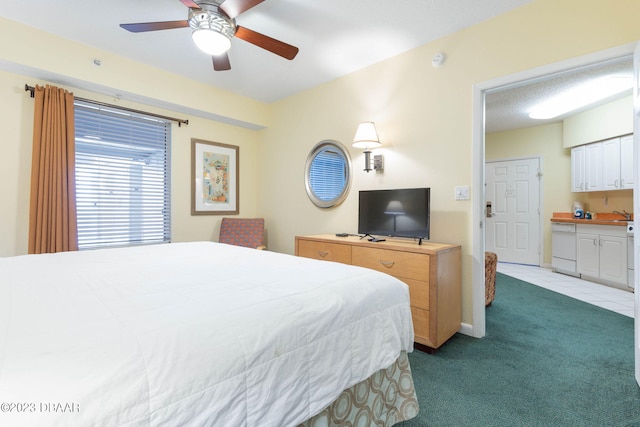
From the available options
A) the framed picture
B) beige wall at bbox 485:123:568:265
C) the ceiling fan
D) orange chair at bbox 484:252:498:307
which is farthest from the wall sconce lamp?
beige wall at bbox 485:123:568:265

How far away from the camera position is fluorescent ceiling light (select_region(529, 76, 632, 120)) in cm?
352

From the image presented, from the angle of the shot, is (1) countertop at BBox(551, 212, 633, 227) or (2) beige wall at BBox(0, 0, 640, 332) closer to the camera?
(2) beige wall at BBox(0, 0, 640, 332)

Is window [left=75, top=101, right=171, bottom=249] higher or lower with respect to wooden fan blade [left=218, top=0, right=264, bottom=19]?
lower

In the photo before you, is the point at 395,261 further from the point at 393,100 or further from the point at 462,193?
the point at 393,100

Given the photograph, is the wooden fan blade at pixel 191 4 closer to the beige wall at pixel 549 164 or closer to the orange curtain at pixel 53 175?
the orange curtain at pixel 53 175

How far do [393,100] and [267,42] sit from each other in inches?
55.0

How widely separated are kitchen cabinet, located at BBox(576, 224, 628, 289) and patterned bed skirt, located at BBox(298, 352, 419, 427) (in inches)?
165

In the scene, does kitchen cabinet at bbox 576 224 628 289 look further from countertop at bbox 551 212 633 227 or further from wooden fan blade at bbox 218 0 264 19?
wooden fan blade at bbox 218 0 264 19

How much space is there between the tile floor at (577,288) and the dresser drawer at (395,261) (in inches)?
96.3

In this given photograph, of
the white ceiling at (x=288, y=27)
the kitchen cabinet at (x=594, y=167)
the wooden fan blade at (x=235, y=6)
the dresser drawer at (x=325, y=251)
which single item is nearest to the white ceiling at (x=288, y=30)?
the white ceiling at (x=288, y=27)

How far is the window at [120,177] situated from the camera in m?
2.96

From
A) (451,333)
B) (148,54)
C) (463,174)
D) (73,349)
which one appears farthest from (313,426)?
(148,54)

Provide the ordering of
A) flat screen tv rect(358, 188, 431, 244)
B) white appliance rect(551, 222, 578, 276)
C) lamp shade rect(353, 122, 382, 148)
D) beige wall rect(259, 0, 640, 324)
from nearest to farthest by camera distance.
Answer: beige wall rect(259, 0, 640, 324) → flat screen tv rect(358, 188, 431, 244) → lamp shade rect(353, 122, 382, 148) → white appliance rect(551, 222, 578, 276)

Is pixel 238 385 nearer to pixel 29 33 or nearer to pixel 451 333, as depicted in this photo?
pixel 451 333
